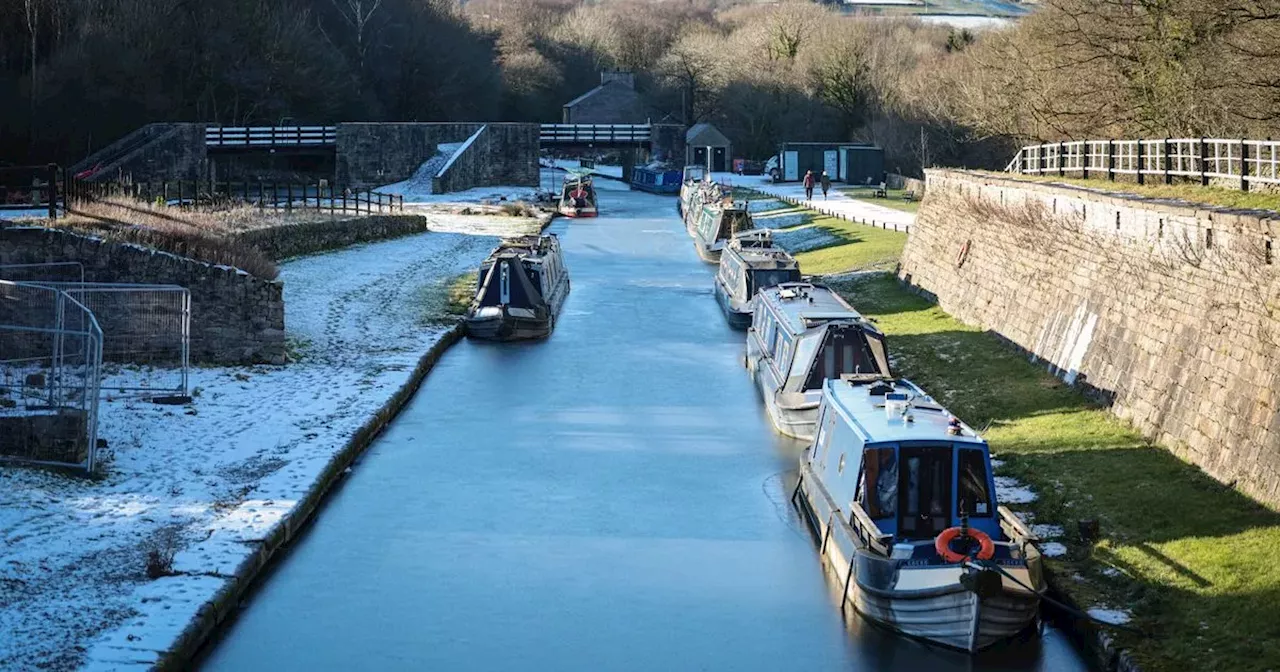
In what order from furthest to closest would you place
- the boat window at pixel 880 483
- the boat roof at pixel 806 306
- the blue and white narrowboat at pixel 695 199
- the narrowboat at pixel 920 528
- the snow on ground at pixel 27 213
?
the blue and white narrowboat at pixel 695 199 < the snow on ground at pixel 27 213 < the boat roof at pixel 806 306 < the boat window at pixel 880 483 < the narrowboat at pixel 920 528

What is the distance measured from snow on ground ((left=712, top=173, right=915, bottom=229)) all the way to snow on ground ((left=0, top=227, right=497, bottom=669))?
57.0 ft

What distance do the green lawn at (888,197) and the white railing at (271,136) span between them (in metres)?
23.6

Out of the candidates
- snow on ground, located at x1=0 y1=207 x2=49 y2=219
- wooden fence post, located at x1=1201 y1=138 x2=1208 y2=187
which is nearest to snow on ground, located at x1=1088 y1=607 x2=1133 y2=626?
wooden fence post, located at x1=1201 y1=138 x2=1208 y2=187

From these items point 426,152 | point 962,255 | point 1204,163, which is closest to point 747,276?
point 962,255

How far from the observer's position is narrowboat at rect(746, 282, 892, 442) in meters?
20.9

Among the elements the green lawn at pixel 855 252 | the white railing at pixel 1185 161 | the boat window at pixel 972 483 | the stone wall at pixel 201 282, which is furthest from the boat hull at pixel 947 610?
the green lawn at pixel 855 252

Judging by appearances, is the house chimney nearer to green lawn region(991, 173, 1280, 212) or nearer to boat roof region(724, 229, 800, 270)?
boat roof region(724, 229, 800, 270)

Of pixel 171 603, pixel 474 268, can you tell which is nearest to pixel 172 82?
pixel 474 268

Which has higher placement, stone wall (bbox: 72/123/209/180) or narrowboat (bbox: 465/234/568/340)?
stone wall (bbox: 72/123/209/180)

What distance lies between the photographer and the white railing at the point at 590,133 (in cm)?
7869

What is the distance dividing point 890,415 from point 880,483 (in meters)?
0.99

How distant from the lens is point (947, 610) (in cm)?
1288

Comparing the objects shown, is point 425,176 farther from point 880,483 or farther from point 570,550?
point 880,483

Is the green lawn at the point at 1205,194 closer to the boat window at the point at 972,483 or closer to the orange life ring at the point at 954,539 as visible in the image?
the boat window at the point at 972,483
